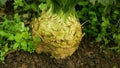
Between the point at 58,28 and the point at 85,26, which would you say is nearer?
the point at 58,28

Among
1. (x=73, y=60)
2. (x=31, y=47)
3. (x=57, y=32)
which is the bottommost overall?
(x=73, y=60)

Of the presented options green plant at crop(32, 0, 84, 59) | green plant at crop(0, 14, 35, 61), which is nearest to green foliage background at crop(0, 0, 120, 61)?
green plant at crop(0, 14, 35, 61)

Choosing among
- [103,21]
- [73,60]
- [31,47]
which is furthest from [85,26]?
[31,47]

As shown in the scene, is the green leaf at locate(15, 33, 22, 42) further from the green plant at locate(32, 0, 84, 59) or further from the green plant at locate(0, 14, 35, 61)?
the green plant at locate(32, 0, 84, 59)

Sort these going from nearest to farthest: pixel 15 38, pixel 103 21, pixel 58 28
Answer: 1. pixel 58 28
2. pixel 15 38
3. pixel 103 21

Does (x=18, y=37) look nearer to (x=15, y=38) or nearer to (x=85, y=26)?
(x=15, y=38)

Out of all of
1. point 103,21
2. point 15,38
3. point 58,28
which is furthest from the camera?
point 103,21
